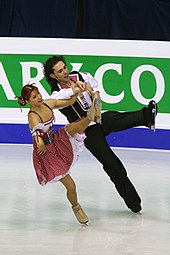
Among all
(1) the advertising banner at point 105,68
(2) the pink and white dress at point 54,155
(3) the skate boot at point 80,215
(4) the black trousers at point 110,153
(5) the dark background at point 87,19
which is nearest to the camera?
(2) the pink and white dress at point 54,155

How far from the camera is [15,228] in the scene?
4.73 metres

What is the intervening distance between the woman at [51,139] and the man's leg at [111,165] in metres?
0.27

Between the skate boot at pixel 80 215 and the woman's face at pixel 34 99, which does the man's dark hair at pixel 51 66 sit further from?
the skate boot at pixel 80 215

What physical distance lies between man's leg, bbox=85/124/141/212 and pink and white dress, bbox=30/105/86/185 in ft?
1.01

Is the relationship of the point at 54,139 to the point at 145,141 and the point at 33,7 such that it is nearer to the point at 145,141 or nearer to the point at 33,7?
the point at 145,141

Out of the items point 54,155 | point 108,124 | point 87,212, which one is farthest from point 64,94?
point 87,212

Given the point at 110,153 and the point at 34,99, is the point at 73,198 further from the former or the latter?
the point at 34,99

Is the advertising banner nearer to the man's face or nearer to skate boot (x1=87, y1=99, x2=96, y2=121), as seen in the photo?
the man's face

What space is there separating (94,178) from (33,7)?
121 inches

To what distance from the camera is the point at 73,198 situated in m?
4.75

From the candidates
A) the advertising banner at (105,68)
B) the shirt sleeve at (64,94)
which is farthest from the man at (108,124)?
the advertising banner at (105,68)

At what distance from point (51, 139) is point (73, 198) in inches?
14.5

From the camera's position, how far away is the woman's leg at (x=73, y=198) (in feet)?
15.5

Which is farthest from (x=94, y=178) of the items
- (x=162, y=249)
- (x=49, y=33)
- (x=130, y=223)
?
(x=49, y=33)
